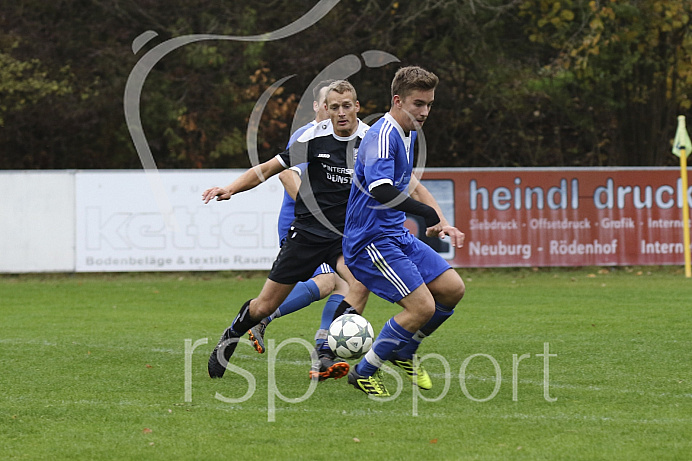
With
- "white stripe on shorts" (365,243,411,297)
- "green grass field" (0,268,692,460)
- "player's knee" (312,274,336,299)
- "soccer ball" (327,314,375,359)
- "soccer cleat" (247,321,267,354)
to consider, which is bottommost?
A: "green grass field" (0,268,692,460)

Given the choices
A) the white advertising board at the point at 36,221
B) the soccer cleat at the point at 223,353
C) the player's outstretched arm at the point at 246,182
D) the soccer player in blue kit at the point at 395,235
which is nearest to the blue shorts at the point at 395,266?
the soccer player in blue kit at the point at 395,235

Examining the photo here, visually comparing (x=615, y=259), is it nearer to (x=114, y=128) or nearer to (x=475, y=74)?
(x=475, y=74)

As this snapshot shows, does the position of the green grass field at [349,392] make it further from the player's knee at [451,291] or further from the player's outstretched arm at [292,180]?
the player's outstretched arm at [292,180]

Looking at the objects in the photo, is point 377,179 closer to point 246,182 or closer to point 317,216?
point 246,182

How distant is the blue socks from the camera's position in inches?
250

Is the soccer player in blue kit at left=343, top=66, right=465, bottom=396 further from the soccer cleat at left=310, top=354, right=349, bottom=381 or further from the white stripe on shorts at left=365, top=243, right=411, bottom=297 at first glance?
the soccer cleat at left=310, top=354, right=349, bottom=381

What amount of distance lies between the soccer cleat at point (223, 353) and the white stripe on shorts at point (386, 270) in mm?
1478

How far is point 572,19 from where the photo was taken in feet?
70.8

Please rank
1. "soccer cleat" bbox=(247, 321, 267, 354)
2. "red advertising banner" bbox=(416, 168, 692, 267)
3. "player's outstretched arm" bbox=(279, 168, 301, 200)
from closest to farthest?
"player's outstretched arm" bbox=(279, 168, 301, 200) < "soccer cleat" bbox=(247, 321, 267, 354) < "red advertising banner" bbox=(416, 168, 692, 267)

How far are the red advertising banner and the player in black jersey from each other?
1016 centimetres

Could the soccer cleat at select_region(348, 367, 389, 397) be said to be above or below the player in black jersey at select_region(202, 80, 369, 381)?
below

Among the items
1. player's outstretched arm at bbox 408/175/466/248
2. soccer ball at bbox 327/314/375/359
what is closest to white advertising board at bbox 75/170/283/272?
player's outstretched arm at bbox 408/175/466/248

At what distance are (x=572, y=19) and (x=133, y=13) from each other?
10604 millimetres

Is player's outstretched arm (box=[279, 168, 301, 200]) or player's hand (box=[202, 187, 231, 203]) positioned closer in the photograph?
player's hand (box=[202, 187, 231, 203])
